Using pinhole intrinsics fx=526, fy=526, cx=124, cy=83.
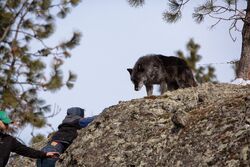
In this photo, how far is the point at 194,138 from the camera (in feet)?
23.1

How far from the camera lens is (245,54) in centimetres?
1246

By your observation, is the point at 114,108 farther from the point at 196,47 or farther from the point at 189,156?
the point at 196,47

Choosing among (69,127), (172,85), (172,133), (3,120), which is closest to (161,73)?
(172,85)

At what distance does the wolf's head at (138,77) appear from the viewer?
1298 centimetres

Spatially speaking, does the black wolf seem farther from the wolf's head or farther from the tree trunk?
the tree trunk

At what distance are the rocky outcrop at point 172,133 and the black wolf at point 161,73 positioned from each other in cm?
303

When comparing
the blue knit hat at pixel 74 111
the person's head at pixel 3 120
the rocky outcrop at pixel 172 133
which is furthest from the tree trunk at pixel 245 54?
the person's head at pixel 3 120

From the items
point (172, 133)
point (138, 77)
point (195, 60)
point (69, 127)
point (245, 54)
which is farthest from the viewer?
point (195, 60)

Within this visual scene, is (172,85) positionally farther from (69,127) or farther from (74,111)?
(69,127)

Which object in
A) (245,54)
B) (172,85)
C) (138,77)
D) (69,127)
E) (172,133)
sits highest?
(245,54)

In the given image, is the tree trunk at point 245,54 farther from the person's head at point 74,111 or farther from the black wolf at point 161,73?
the person's head at point 74,111

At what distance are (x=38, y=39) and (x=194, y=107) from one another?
1275cm

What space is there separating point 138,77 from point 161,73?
0.60 metres

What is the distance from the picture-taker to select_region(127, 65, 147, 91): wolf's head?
42.6 feet
